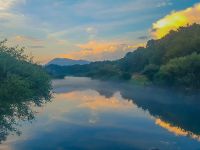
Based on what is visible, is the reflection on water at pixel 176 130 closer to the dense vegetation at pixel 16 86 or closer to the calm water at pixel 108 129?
the calm water at pixel 108 129

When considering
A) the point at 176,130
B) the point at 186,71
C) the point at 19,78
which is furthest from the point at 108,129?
the point at 186,71

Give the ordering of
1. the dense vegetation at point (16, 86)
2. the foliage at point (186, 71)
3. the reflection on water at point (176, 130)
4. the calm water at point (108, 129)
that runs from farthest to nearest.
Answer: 1. the foliage at point (186, 71)
2. the reflection on water at point (176, 130)
3. the calm water at point (108, 129)
4. the dense vegetation at point (16, 86)

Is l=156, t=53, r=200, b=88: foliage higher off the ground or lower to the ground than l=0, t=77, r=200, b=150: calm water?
higher

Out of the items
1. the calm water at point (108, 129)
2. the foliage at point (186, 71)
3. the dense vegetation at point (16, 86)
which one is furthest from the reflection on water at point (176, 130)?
the foliage at point (186, 71)

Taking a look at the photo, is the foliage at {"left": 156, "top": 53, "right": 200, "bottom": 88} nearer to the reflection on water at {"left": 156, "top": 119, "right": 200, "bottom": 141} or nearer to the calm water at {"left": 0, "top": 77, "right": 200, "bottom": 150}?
the calm water at {"left": 0, "top": 77, "right": 200, "bottom": 150}

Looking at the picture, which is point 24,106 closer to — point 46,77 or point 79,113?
point 46,77

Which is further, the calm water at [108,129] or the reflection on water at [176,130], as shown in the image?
the reflection on water at [176,130]

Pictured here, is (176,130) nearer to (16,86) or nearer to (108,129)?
(108,129)

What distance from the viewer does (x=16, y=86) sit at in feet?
106

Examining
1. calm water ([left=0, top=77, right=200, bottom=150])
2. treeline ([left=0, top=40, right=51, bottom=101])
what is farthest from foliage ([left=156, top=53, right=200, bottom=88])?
treeline ([left=0, top=40, right=51, bottom=101])

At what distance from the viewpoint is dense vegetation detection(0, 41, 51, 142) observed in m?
32.2

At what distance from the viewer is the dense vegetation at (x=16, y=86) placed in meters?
32.2

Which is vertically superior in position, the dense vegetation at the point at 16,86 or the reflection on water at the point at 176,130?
the dense vegetation at the point at 16,86

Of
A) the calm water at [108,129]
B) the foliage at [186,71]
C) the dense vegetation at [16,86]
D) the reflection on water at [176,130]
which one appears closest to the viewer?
the dense vegetation at [16,86]
